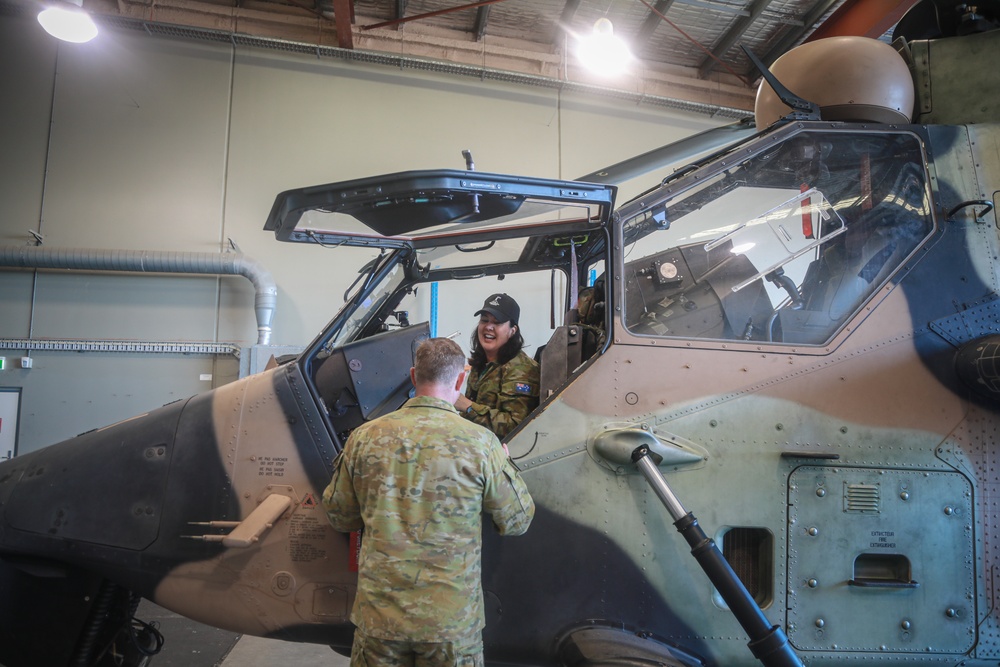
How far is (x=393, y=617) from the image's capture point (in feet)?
7.43

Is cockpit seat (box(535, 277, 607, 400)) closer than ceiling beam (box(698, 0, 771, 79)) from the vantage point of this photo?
Yes

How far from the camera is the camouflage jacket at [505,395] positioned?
3229mm

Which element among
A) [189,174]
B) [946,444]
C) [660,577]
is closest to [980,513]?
[946,444]

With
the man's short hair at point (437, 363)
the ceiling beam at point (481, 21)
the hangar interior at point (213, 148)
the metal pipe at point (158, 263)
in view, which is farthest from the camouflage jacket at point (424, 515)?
the ceiling beam at point (481, 21)

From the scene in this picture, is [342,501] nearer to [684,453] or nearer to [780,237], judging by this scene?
[684,453]

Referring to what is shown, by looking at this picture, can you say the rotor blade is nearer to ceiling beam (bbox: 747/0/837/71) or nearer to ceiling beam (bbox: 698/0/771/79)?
ceiling beam (bbox: 747/0/837/71)

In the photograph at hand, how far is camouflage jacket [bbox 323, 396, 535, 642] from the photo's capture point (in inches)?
89.9

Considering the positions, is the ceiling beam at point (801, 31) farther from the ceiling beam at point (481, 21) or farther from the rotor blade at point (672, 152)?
the rotor blade at point (672, 152)

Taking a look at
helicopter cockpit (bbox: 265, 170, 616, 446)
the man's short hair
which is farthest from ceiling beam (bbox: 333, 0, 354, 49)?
the man's short hair

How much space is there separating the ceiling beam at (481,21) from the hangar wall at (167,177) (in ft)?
3.15

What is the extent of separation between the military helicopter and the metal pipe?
18.7 feet

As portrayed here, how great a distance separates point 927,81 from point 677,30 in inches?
254

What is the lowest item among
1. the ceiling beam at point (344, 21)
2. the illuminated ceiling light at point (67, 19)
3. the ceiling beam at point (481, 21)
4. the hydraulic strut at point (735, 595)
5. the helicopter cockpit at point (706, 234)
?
the hydraulic strut at point (735, 595)

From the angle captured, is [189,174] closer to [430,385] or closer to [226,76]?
[226,76]
